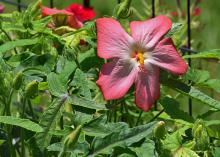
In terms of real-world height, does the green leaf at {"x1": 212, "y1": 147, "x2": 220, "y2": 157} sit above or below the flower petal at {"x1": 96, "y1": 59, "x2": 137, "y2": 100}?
below

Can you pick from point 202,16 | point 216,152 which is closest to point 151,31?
point 216,152

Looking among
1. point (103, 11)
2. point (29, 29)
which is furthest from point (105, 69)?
point (103, 11)

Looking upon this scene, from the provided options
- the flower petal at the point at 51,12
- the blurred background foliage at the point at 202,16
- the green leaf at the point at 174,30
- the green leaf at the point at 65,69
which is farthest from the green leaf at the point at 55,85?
the blurred background foliage at the point at 202,16

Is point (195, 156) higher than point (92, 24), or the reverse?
point (92, 24)

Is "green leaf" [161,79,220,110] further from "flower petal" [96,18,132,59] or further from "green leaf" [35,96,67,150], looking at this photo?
"green leaf" [35,96,67,150]

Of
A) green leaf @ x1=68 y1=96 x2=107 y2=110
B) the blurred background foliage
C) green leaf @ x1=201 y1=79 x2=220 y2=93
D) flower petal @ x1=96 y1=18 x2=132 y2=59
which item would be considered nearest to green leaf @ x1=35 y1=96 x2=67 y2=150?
green leaf @ x1=68 y1=96 x2=107 y2=110

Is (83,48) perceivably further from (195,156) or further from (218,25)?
(218,25)

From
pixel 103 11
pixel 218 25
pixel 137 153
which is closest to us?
pixel 137 153
